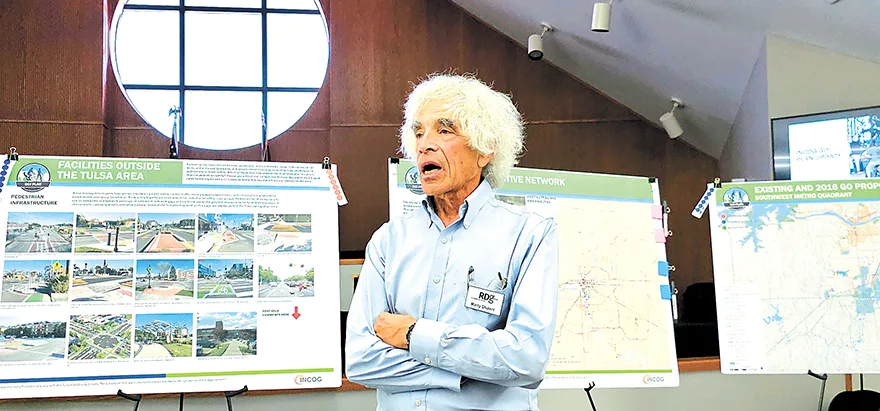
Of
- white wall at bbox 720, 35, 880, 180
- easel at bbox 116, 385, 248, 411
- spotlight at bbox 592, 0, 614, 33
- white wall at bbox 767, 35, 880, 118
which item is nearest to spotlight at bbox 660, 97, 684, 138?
white wall at bbox 720, 35, 880, 180

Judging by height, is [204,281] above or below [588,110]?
below

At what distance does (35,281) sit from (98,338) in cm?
26

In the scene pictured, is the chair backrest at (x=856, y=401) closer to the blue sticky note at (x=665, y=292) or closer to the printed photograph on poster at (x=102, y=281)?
the blue sticky note at (x=665, y=292)

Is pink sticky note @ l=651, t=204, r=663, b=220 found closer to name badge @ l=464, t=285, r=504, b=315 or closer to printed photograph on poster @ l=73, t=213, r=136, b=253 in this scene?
name badge @ l=464, t=285, r=504, b=315

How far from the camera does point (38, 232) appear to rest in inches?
101

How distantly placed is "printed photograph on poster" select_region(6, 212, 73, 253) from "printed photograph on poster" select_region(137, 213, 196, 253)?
211 millimetres

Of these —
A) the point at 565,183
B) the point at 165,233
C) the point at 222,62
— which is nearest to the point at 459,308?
the point at 165,233

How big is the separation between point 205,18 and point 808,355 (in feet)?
17.9

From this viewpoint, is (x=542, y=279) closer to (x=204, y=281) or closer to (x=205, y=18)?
(x=204, y=281)

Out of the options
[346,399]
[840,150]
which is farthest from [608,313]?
[840,150]

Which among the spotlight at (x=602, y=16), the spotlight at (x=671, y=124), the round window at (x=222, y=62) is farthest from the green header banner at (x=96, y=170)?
the spotlight at (x=671, y=124)

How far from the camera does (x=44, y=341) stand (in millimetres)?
2502

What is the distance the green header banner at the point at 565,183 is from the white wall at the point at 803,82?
6.67 feet

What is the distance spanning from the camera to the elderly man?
5.67 feet
